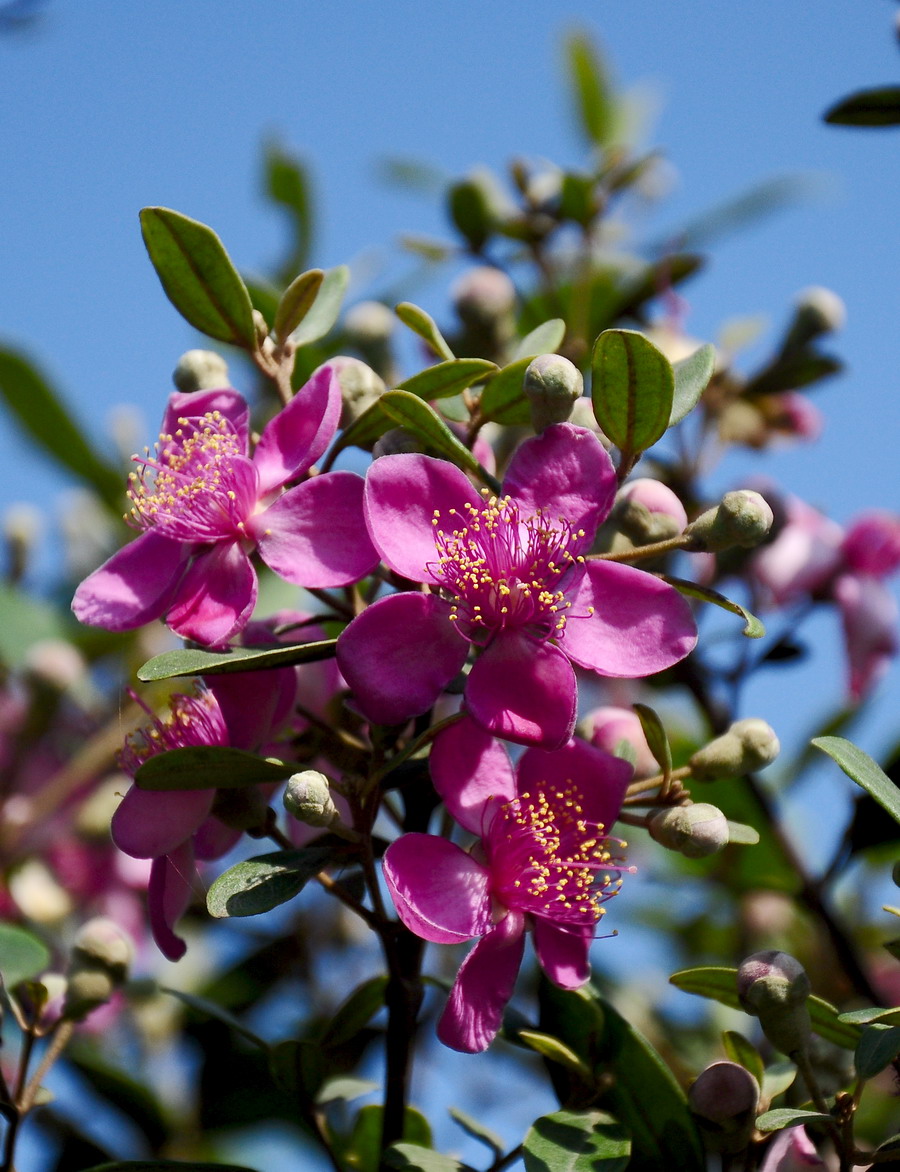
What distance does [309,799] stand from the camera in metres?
1.19

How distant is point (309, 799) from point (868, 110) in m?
1.15

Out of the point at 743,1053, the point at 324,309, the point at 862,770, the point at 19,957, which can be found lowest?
the point at 743,1053

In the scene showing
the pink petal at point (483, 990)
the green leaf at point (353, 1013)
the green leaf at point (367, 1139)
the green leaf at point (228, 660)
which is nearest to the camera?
the green leaf at point (228, 660)

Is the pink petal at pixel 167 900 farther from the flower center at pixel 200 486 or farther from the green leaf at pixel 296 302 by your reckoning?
the green leaf at pixel 296 302

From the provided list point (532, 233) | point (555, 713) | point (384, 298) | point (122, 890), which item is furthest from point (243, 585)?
point (122, 890)

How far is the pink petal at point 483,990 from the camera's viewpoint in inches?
48.8

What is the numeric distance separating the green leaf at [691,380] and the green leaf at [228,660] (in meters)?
0.42

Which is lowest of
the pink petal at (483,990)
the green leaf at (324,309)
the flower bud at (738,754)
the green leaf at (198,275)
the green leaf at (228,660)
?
the pink petal at (483,990)

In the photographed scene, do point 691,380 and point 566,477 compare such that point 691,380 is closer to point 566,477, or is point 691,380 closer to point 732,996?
point 566,477

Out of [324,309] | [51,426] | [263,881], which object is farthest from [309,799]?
[51,426]

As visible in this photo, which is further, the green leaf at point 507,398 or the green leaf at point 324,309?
the green leaf at point 324,309

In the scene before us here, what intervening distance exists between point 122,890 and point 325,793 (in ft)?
6.29

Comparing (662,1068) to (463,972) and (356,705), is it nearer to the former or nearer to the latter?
(463,972)

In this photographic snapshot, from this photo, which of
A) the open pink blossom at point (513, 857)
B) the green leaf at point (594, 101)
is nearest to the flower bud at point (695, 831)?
the open pink blossom at point (513, 857)
